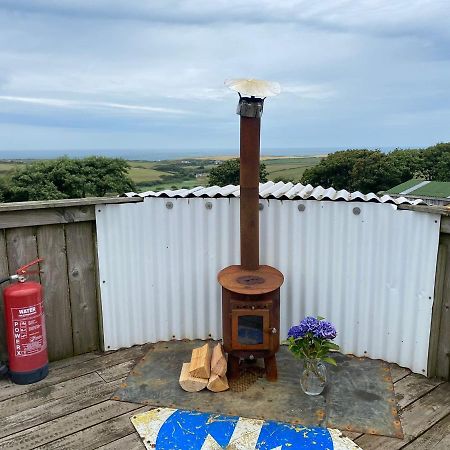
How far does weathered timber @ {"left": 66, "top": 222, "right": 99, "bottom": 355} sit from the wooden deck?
0.77 feet

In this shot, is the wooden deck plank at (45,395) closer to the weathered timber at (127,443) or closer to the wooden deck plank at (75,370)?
the wooden deck plank at (75,370)

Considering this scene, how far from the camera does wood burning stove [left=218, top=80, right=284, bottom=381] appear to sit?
2.47 m

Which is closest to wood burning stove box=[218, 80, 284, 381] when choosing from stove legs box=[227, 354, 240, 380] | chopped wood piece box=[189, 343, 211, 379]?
stove legs box=[227, 354, 240, 380]

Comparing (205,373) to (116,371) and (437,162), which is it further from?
(437,162)

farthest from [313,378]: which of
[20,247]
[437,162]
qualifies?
[437,162]

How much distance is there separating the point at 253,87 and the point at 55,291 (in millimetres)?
2171

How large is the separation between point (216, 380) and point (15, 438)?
1.23m

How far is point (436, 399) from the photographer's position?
2521 millimetres

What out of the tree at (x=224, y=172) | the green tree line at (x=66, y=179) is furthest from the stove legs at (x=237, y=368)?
the green tree line at (x=66, y=179)

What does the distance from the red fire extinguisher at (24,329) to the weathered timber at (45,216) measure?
1.00 feet

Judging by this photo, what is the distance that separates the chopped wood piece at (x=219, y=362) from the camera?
2672 mm

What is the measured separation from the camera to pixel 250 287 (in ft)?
8.17

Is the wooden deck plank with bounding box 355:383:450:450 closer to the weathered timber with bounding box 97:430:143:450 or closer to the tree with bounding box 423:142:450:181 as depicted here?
the weathered timber with bounding box 97:430:143:450

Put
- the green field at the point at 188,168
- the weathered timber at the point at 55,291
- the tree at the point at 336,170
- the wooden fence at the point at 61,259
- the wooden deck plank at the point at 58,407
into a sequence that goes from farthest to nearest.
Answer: the tree at the point at 336,170
the green field at the point at 188,168
the weathered timber at the point at 55,291
the wooden fence at the point at 61,259
the wooden deck plank at the point at 58,407
